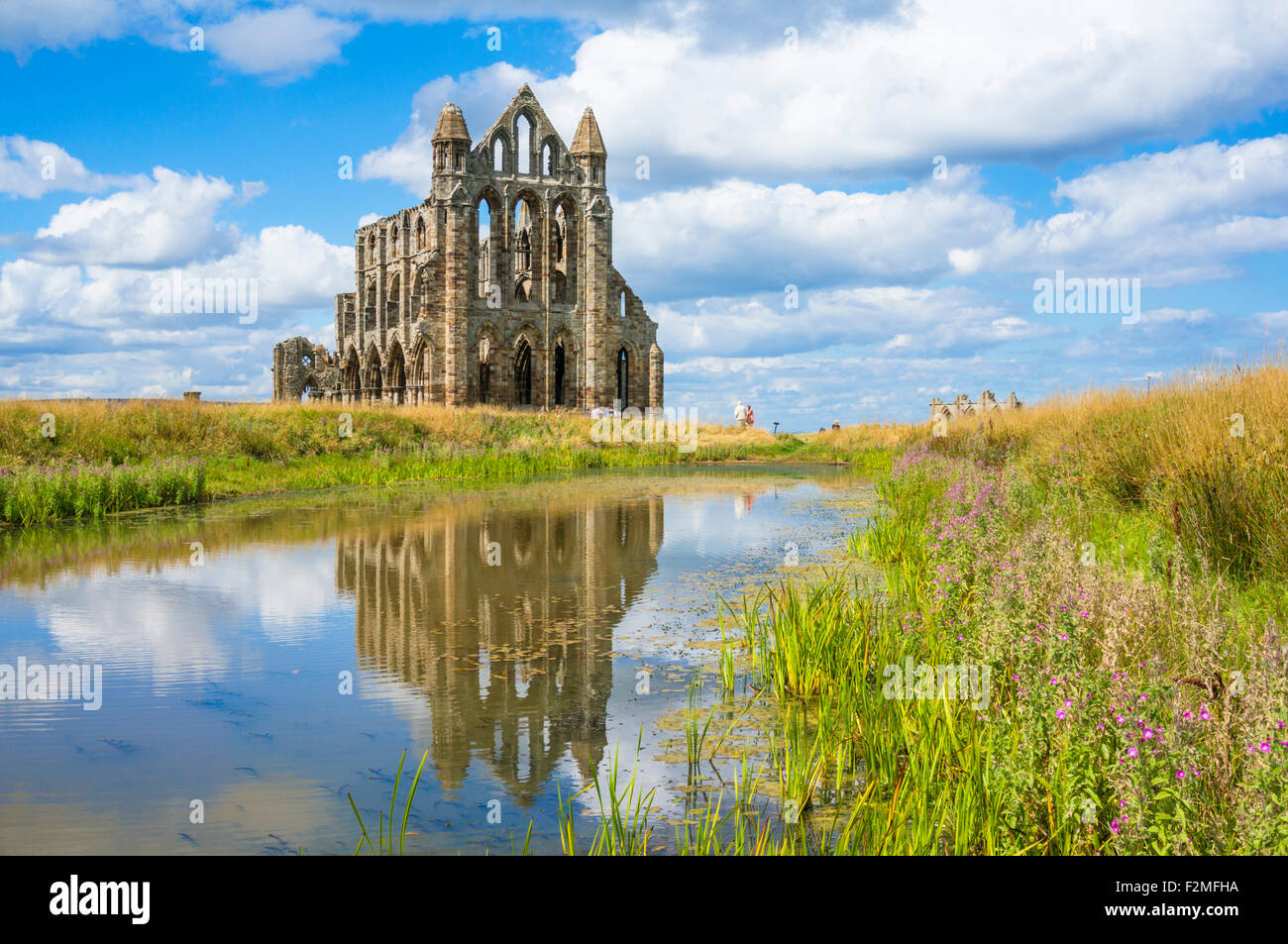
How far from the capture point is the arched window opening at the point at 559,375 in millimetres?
55000

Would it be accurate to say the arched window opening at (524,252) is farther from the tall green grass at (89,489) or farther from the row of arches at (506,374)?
the tall green grass at (89,489)

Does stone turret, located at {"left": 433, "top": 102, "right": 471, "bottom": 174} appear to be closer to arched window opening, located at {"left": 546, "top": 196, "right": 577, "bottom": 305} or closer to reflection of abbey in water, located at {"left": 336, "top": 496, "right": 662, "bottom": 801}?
arched window opening, located at {"left": 546, "top": 196, "right": 577, "bottom": 305}

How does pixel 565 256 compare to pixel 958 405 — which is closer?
pixel 958 405

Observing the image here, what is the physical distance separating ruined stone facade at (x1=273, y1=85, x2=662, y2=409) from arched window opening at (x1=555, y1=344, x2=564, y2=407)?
68 millimetres

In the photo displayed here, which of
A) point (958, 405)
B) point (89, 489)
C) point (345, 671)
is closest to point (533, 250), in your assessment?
point (958, 405)

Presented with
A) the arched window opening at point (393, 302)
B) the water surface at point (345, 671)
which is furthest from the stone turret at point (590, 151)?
the water surface at point (345, 671)

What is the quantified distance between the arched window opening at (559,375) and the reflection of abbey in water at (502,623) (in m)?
38.0

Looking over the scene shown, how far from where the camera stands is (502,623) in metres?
9.30

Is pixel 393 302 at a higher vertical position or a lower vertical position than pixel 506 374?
higher

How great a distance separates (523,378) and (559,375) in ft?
6.88

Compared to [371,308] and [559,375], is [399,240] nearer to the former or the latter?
[371,308]
